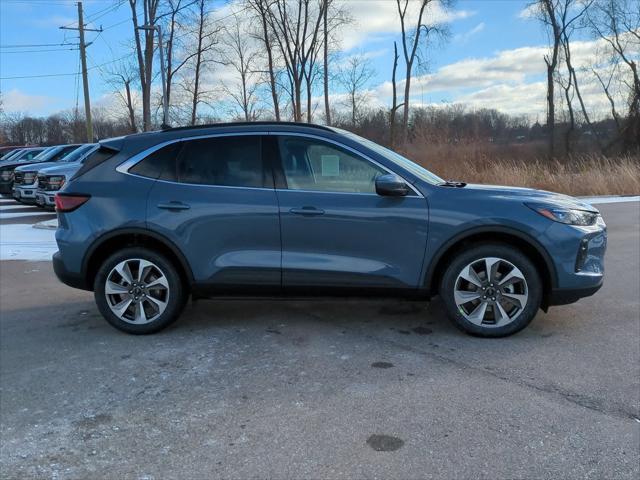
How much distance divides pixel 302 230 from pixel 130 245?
60.5 inches

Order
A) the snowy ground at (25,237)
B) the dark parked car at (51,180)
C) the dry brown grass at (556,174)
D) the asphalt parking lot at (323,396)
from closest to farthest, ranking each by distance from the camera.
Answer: the asphalt parking lot at (323,396) → the snowy ground at (25,237) → the dark parked car at (51,180) → the dry brown grass at (556,174)

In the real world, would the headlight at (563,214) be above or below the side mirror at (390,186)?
below

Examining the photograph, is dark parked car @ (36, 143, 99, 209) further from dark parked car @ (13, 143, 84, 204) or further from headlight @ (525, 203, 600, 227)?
headlight @ (525, 203, 600, 227)

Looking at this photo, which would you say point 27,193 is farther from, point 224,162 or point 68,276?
point 224,162

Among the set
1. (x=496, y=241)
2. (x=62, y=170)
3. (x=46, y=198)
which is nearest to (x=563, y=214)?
(x=496, y=241)

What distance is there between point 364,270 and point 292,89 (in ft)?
117

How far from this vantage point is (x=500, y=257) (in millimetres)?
4508

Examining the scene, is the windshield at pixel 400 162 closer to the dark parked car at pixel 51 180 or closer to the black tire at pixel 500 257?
the black tire at pixel 500 257

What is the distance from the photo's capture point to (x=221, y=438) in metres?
3.12

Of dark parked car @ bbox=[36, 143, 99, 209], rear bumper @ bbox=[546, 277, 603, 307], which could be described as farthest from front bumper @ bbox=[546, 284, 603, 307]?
dark parked car @ bbox=[36, 143, 99, 209]

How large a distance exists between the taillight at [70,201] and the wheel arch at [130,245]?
1.18ft

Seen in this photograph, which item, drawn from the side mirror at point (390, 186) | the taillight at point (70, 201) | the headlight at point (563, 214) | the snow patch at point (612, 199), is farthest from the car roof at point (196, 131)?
the snow patch at point (612, 199)

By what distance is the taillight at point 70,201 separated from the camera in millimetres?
4844

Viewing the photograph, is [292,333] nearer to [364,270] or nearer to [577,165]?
[364,270]
